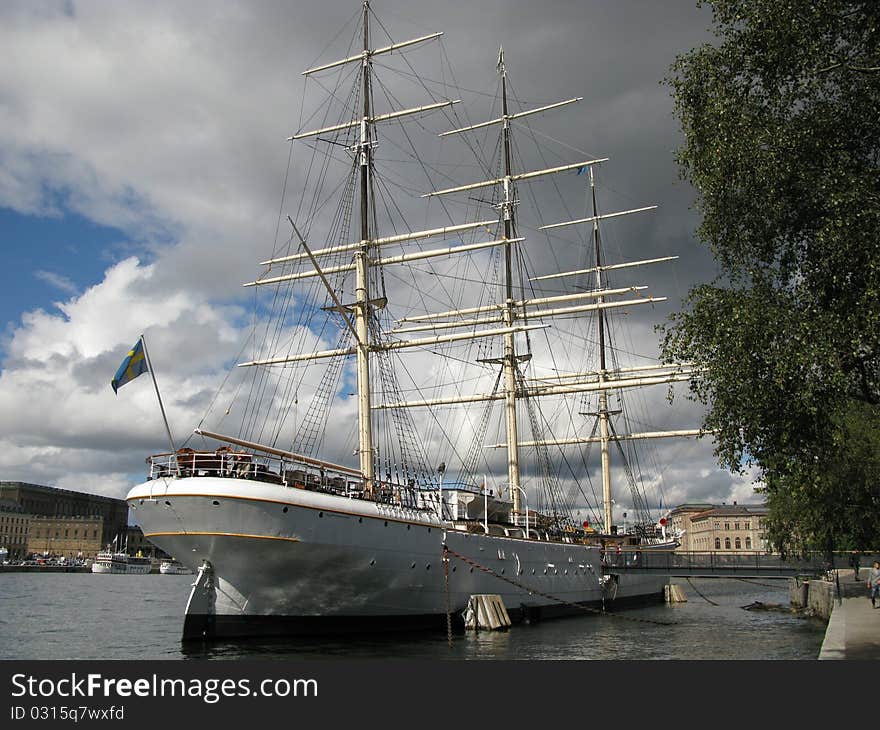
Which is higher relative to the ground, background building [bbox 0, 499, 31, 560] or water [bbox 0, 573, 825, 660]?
background building [bbox 0, 499, 31, 560]

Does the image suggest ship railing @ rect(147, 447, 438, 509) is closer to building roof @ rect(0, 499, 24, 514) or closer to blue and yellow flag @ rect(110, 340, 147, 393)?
blue and yellow flag @ rect(110, 340, 147, 393)

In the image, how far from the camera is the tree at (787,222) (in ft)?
46.9

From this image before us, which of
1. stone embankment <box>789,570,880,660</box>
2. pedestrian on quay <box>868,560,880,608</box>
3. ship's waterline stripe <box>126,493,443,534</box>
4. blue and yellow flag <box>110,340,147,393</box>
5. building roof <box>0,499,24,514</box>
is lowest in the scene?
stone embankment <box>789,570,880,660</box>

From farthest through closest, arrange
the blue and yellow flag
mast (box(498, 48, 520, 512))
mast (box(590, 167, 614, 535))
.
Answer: mast (box(590, 167, 614, 535)) → mast (box(498, 48, 520, 512)) → the blue and yellow flag

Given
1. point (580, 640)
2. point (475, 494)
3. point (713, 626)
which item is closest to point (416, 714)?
point (580, 640)

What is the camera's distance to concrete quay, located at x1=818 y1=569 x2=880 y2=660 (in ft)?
49.2

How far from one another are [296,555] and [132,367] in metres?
7.27

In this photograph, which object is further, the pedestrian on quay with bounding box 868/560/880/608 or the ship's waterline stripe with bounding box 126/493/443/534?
the pedestrian on quay with bounding box 868/560/880/608

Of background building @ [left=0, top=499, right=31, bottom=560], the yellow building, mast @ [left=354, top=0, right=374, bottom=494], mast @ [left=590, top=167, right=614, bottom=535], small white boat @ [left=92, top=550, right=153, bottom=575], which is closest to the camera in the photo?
mast @ [left=354, top=0, right=374, bottom=494]

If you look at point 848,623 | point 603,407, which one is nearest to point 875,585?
point 848,623

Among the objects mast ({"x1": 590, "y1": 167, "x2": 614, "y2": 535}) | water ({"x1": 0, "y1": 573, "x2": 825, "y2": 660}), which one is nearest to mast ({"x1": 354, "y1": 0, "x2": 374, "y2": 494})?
water ({"x1": 0, "y1": 573, "x2": 825, "y2": 660})

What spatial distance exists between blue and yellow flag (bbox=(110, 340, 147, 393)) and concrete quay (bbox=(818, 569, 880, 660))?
1852cm

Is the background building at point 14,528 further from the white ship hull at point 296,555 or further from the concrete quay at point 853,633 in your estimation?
the concrete quay at point 853,633

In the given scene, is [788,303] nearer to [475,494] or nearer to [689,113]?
[689,113]
